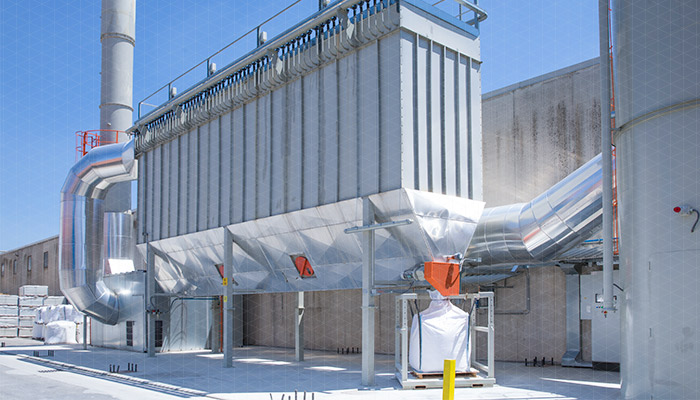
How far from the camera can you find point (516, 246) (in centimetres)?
1341

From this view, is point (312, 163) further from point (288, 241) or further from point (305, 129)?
point (288, 241)

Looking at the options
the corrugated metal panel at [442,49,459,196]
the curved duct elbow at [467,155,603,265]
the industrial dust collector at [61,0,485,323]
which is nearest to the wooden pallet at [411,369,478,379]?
the industrial dust collector at [61,0,485,323]

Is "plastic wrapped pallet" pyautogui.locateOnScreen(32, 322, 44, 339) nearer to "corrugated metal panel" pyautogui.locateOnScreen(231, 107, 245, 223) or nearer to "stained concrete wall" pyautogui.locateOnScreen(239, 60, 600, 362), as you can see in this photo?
"corrugated metal panel" pyautogui.locateOnScreen(231, 107, 245, 223)

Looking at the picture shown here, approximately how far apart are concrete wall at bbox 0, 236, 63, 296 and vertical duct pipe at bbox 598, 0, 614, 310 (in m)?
37.3

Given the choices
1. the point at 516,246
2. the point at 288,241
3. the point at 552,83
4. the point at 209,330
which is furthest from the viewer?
the point at 209,330

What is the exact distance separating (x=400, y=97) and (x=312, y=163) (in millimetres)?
2885

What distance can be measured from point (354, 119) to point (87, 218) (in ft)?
44.2

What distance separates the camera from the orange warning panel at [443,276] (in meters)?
12.2

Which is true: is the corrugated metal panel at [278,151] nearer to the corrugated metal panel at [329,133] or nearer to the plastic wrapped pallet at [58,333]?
the corrugated metal panel at [329,133]

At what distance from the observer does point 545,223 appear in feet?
41.9

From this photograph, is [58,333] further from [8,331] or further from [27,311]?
[27,311]

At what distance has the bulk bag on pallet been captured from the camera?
12289mm

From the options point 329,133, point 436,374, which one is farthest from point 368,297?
point 329,133

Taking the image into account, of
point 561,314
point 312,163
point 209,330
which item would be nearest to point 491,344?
point 561,314
